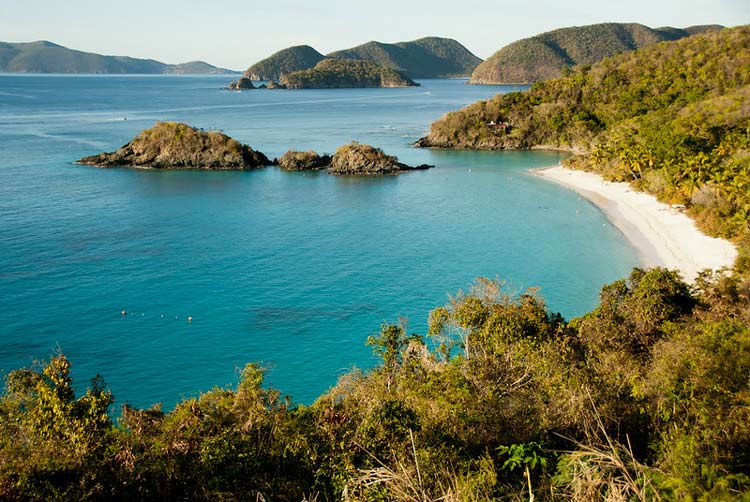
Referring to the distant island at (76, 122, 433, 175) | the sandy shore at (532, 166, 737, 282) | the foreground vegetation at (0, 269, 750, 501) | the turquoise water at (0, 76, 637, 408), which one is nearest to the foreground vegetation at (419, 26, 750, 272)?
the sandy shore at (532, 166, 737, 282)

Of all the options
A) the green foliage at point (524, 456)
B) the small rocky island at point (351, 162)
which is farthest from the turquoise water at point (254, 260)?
the green foliage at point (524, 456)

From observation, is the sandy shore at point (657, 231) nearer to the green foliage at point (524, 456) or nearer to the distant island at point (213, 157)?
the green foliage at point (524, 456)

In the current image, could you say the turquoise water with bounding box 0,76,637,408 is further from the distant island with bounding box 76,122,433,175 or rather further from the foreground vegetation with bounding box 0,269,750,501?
the foreground vegetation with bounding box 0,269,750,501

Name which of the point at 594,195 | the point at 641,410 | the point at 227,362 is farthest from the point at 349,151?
the point at 641,410

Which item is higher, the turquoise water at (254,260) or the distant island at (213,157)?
the distant island at (213,157)

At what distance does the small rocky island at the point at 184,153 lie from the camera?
8350 cm

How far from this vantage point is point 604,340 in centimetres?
2358

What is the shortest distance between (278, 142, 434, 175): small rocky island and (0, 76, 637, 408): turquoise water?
3.22m

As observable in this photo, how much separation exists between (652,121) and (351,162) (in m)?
38.9

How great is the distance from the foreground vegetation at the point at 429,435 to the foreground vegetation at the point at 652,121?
114ft

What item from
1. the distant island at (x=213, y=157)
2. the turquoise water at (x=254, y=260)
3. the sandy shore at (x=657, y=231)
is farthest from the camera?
the distant island at (x=213, y=157)

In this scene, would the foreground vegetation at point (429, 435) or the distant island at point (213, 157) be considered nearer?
the foreground vegetation at point (429, 435)

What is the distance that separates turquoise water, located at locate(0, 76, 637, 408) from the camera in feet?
98.4

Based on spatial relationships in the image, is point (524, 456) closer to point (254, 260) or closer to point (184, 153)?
point (254, 260)
